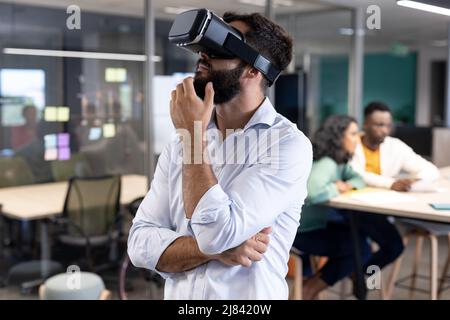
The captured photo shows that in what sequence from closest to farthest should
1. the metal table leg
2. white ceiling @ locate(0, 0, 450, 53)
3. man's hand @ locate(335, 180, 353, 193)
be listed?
white ceiling @ locate(0, 0, 450, 53)
man's hand @ locate(335, 180, 353, 193)
the metal table leg

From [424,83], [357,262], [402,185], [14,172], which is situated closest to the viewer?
[402,185]

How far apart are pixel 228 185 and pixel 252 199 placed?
0.12 metres

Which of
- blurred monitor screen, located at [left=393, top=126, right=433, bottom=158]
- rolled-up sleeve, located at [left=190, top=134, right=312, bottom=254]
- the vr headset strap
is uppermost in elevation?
the vr headset strap

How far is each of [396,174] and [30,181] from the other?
98.8 inches

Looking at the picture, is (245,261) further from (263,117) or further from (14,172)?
(14,172)

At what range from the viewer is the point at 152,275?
3529 mm

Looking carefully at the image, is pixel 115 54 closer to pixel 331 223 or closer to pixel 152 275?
pixel 152 275

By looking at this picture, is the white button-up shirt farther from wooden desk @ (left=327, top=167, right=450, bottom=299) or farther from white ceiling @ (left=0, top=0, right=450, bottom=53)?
wooden desk @ (left=327, top=167, right=450, bottom=299)

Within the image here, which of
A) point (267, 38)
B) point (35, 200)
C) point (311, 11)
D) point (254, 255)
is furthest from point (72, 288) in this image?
point (311, 11)

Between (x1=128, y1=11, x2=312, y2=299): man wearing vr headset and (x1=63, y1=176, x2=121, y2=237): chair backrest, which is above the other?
(x1=128, y1=11, x2=312, y2=299): man wearing vr headset

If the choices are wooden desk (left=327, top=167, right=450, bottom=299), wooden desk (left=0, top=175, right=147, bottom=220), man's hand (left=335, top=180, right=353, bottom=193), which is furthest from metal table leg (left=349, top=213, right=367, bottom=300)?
wooden desk (left=0, top=175, right=147, bottom=220)

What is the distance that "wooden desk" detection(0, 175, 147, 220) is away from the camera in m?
3.51

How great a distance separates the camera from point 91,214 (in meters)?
3.81

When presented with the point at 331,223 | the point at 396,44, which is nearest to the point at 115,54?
the point at 331,223
